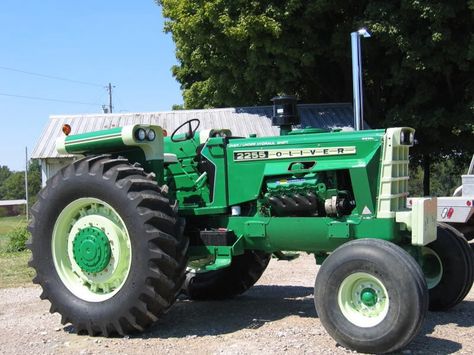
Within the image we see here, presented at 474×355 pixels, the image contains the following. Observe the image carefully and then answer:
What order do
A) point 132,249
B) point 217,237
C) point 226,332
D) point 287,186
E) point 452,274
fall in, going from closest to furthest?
point 132,249, point 226,332, point 287,186, point 217,237, point 452,274

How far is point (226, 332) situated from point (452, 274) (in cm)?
261

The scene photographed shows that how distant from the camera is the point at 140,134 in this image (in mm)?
6453

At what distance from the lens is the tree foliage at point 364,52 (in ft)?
52.9

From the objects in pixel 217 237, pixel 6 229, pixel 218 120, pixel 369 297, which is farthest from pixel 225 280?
pixel 6 229

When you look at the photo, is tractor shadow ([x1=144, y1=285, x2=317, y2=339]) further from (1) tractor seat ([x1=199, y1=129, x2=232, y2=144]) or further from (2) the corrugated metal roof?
(2) the corrugated metal roof

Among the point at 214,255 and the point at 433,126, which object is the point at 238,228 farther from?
the point at 433,126

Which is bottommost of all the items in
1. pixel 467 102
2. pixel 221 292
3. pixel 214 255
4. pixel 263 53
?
pixel 221 292

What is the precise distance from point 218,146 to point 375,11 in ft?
38.1

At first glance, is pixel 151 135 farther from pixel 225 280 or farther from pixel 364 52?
pixel 364 52

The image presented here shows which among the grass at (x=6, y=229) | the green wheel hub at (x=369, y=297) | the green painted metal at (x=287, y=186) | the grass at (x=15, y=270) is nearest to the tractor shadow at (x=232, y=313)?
the green painted metal at (x=287, y=186)

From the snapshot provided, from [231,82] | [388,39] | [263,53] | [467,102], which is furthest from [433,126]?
[231,82]

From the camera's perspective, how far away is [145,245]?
5.78 meters

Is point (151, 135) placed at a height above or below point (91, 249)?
above

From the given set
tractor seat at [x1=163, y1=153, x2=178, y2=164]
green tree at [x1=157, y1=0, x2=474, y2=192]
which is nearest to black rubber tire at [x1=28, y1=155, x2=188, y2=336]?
tractor seat at [x1=163, y1=153, x2=178, y2=164]
